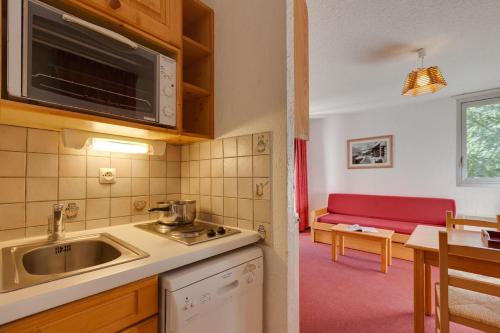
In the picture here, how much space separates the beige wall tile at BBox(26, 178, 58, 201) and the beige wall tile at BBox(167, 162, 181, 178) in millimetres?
612

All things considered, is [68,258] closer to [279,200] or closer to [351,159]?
[279,200]

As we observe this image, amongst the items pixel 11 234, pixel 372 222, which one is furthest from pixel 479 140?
pixel 11 234

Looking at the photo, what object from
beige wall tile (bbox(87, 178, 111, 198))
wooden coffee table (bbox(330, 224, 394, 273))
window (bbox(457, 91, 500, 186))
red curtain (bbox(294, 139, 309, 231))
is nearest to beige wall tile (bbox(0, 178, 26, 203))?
beige wall tile (bbox(87, 178, 111, 198))

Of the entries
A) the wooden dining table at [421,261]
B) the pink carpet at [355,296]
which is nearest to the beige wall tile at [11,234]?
the pink carpet at [355,296]

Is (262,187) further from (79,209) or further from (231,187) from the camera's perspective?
(79,209)

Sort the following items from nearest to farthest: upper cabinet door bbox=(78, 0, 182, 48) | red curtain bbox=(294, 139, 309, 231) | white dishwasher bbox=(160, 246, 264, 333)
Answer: white dishwasher bbox=(160, 246, 264, 333), upper cabinet door bbox=(78, 0, 182, 48), red curtain bbox=(294, 139, 309, 231)

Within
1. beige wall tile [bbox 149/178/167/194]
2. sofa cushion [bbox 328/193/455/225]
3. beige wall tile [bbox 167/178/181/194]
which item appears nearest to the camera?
beige wall tile [bbox 149/178/167/194]

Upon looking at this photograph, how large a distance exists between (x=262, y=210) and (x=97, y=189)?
0.91 m

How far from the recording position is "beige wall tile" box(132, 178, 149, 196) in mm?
1377

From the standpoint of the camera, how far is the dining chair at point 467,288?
1055 millimetres

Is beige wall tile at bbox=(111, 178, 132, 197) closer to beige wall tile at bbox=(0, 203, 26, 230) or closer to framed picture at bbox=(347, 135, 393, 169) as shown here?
beige wall tile at bbox=(0, 203, 26, 230)

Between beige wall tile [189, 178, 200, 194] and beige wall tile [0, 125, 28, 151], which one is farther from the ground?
beige wall tile [0, 125, 28, 151]

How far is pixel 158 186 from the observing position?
4.92 ft

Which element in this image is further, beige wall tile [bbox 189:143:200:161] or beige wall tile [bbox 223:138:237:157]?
beige wall tile [bbox 189:143:200:161]
